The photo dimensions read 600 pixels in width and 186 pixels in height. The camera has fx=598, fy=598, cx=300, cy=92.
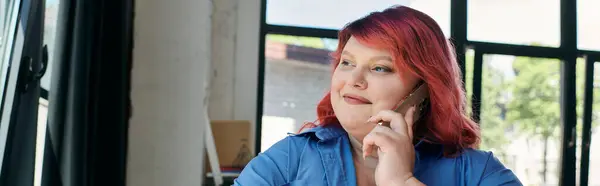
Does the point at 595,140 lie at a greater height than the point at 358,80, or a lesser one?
lesser

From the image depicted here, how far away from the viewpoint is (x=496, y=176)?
2.74ft

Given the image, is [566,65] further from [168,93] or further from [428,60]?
[428,60]

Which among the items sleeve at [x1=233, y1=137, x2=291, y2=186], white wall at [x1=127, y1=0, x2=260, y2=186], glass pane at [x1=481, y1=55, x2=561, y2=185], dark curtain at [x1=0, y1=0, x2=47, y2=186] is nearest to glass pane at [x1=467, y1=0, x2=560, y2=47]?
glass pane at [x1=481, y1=55, x2=561, y2=185]

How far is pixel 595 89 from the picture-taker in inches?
185

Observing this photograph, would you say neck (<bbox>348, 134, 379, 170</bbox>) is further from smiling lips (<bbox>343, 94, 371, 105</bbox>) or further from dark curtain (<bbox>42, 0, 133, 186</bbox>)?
dark curtain (<bbox>42, 0, 133, 186</bbox>)

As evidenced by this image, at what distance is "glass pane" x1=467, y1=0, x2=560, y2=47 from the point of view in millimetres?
4527

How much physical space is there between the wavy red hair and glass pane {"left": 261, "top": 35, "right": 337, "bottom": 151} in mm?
3256

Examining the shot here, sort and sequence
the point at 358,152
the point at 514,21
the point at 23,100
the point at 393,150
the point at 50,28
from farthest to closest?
the point at 514,21 < the point at 50,28 < the point at 23,100 < the point at 358,152 < the point at 393,150

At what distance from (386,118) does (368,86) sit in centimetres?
6

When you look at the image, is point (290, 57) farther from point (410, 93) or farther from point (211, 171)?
point (410, 93)

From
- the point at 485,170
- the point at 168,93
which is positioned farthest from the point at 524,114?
the point at 485,170

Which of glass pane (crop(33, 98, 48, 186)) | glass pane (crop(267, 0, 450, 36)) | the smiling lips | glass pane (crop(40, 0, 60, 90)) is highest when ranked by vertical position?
glass pane (crop(267, 0, 450, 36))

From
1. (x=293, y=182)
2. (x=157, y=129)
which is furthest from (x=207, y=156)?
(x=293, y=182)

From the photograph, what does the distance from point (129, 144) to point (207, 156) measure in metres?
0.73
